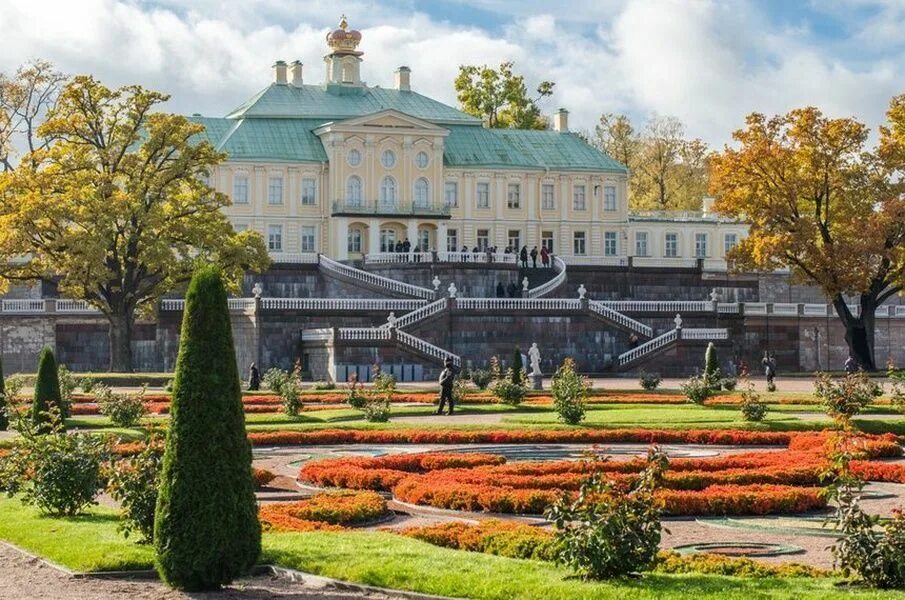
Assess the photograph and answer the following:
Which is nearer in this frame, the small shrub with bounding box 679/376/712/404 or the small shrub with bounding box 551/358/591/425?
the small shrub with bounding box 551/358/591/425

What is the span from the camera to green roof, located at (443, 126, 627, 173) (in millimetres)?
89500

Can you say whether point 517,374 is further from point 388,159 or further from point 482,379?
point 388,159

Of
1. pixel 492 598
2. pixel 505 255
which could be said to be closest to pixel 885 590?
pixel 492 598

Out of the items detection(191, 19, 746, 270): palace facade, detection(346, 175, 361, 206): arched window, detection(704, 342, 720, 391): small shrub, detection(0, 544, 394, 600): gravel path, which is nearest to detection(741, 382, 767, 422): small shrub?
detection(704, 342, 720, 391): small shrub

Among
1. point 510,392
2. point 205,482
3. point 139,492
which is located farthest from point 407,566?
point 510,392

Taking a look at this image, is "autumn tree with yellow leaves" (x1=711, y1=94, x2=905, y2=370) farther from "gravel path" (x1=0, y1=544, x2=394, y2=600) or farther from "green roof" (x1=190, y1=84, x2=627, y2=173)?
"gravel path" (x1=0, y1=544, x2=394, y2=600)

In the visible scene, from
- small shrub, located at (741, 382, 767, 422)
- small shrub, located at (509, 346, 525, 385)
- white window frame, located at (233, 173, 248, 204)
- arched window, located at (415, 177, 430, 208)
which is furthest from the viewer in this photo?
arched window, located at (415, 177, 430, 208)

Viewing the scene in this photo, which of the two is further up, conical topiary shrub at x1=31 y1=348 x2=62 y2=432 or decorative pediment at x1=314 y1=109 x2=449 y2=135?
decorative pediment at x1=314 y1=109 x2=449 y2=135

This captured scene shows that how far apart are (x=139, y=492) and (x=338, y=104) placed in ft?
240

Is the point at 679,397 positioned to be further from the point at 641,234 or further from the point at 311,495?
the point at 641,234

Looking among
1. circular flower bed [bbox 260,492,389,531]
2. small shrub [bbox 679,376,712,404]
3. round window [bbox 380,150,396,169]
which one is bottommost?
circular flower bed [bbox 260,492,389,531]

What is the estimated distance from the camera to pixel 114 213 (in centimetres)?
6034

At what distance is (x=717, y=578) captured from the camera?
16047mm

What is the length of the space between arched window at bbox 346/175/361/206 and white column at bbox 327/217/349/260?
1.03 m
